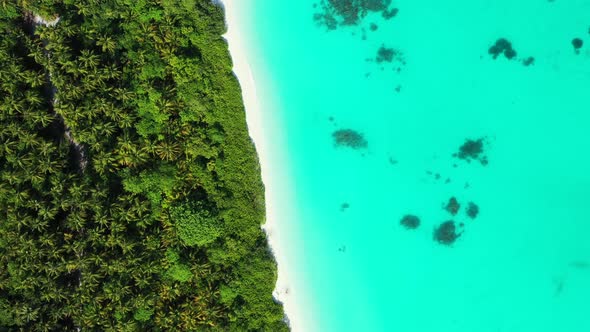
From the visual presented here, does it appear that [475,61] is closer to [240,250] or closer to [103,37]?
[240,250]

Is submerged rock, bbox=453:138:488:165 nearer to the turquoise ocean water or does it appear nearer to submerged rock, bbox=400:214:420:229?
the turquoise ocean water

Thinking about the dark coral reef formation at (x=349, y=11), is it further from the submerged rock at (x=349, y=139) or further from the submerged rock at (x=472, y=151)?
the submerged rock at (x=472, y=151)

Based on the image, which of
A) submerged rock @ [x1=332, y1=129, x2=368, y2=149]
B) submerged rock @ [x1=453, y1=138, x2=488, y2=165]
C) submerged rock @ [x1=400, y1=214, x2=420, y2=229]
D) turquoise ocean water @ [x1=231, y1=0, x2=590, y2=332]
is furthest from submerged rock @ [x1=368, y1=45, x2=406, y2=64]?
submerged rock @ [x1=400, y1=214, x2=420, y2=229]

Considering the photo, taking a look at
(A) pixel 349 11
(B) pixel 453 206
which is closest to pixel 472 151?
(B) pixel 453 206

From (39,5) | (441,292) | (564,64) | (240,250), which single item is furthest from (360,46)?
(39,5)

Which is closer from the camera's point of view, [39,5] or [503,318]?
[39,5]

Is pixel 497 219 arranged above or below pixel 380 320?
above

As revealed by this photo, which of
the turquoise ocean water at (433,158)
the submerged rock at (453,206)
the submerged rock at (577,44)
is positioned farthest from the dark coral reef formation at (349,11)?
the submerged rock at (453,206)
